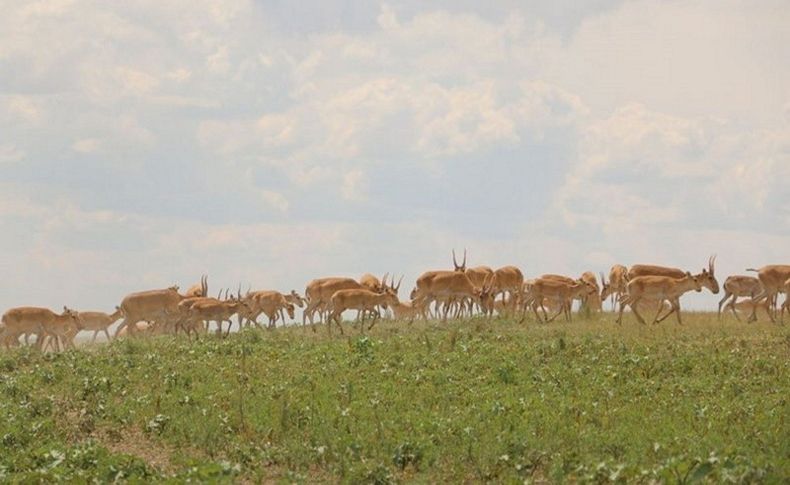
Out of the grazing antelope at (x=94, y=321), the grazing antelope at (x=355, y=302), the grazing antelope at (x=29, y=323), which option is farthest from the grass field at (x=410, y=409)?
the grazing antelope at (x=94, y=321)

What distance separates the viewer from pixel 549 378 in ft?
73.5

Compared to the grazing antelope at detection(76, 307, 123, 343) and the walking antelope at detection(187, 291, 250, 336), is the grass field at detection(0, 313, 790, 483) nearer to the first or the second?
the walking antelope at detection(187, 291, 250, 336)

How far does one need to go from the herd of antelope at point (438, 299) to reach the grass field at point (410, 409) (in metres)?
4.51

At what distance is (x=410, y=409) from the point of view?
2003cm

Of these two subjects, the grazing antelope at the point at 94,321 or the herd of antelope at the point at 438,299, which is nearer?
the herd of antelope at the point at 438,299

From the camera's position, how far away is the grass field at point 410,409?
16.9 m

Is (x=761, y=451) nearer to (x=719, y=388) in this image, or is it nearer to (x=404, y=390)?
(x=719, y=388)

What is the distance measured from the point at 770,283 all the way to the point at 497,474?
796 inches

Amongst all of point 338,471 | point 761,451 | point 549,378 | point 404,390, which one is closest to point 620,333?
point 549,378

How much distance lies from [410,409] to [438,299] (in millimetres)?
17154

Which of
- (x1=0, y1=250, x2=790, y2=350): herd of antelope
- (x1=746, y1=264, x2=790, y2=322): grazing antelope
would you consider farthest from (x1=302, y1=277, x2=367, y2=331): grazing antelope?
(x1=746, y1=264, x2=790, y2=322): grazing antelope

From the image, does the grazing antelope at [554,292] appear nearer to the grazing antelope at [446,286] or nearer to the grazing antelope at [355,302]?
the grazing antelope at [446,286]

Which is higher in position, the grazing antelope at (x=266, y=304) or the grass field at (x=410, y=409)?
the grazing antelope at (x=266, y=304)

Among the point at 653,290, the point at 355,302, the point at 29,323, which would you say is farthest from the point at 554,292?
the point at 29,323
